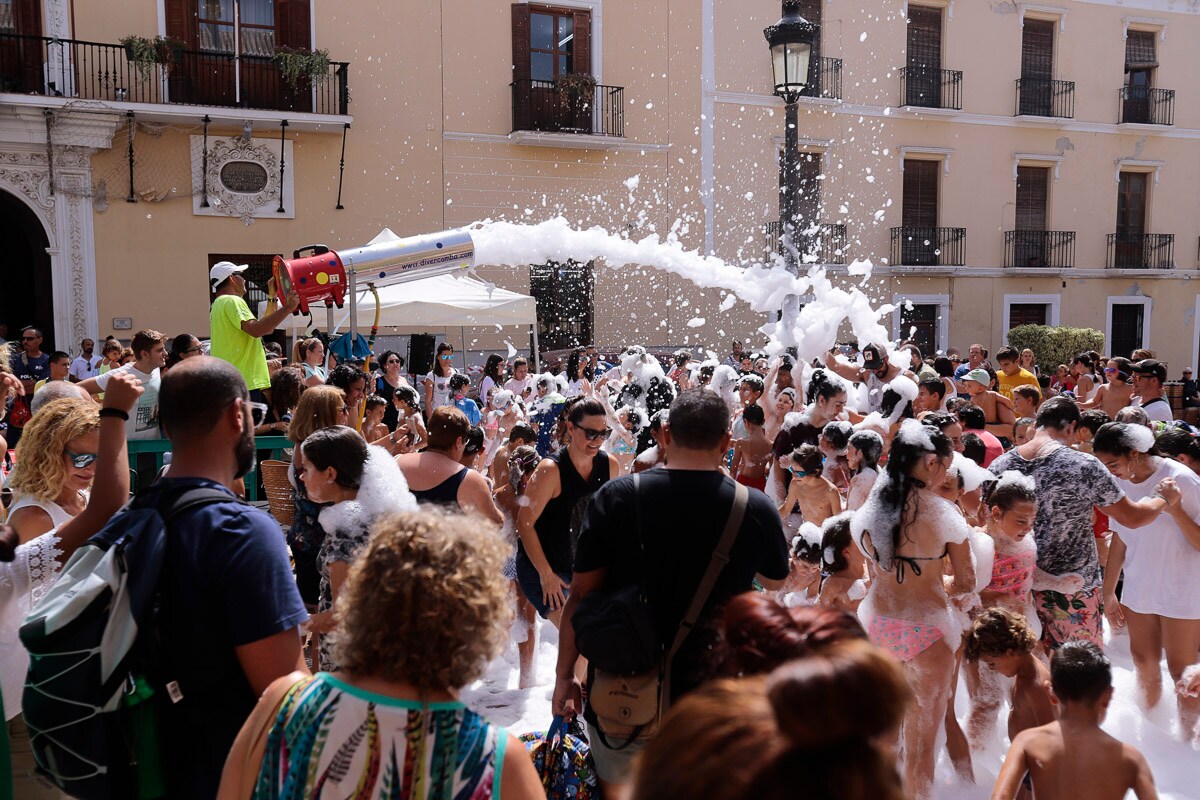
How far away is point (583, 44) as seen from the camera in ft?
56.2

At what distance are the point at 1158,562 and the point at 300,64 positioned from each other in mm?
13737

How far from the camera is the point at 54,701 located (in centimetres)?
187

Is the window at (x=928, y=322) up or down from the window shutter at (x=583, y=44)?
down

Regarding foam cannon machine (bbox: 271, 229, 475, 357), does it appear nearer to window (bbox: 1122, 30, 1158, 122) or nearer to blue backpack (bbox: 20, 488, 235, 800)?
blue backpack (bbox: 20, 488, 235, 800)

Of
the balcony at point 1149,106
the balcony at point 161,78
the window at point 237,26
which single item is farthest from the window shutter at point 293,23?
the balcony at point 1149,106

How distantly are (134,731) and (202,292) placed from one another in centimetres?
1422

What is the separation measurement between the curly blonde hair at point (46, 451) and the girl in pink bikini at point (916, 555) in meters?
2.66

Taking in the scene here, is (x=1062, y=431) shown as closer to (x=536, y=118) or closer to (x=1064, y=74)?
(x=536, y=118)

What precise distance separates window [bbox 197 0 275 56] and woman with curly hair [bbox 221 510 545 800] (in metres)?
15.1

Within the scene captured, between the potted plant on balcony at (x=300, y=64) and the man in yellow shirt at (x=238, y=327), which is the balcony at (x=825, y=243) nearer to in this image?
the potted plant on balcony at (x=300, y=64)

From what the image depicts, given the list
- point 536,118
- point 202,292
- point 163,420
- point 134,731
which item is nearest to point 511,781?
point 134,731

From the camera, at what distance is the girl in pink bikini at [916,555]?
138 inches

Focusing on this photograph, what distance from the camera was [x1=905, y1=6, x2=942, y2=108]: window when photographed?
65.1 ft

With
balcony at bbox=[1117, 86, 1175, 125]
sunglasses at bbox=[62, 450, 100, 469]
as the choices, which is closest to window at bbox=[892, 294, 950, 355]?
balcony at bbox=[1117, 86, 1175, 125]
